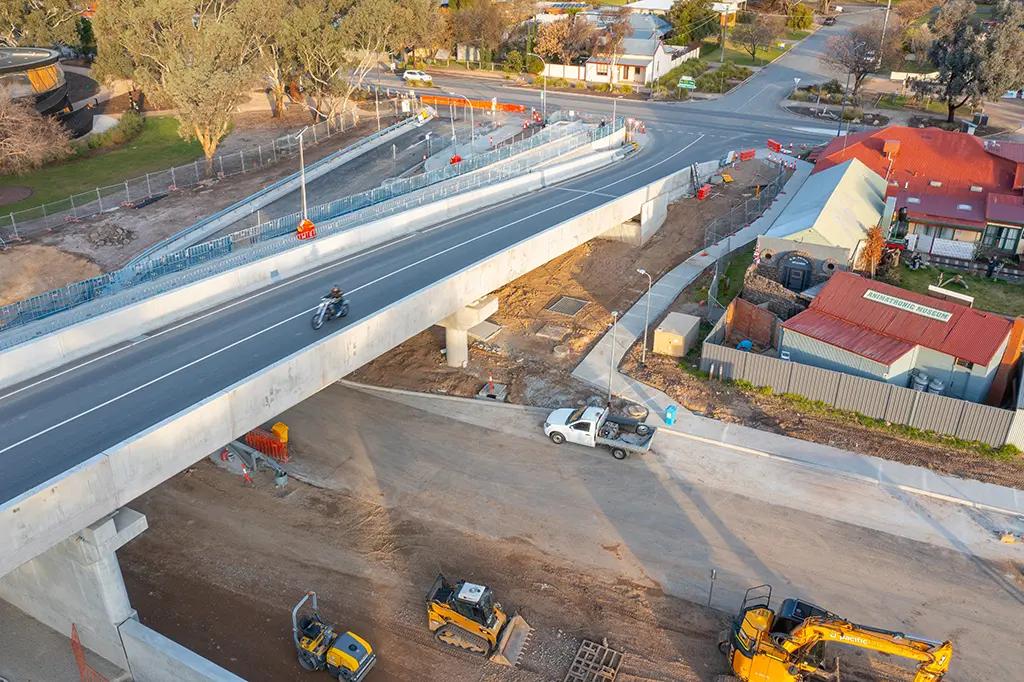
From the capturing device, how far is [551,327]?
40.6m

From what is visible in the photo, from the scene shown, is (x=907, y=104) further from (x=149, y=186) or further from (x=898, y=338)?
(x=149, y=186)

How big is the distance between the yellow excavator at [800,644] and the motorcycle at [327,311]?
16.9 metres

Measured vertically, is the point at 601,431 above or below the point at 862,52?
below

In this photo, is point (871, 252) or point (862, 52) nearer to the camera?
point (871, 252)

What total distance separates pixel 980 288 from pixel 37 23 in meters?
93.3

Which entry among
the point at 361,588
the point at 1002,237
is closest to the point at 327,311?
the point at 361,588

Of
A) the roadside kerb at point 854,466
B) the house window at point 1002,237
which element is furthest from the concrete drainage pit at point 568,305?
the house window at point 1002,237

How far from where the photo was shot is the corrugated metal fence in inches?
1195

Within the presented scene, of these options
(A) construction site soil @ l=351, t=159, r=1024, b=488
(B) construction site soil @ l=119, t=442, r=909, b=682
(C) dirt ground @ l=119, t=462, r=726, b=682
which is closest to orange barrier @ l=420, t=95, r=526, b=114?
(A) construction site soil @ l=351, t=159, r=1024, b=488

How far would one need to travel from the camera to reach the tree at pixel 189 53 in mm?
56094

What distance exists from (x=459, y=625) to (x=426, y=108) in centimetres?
6508

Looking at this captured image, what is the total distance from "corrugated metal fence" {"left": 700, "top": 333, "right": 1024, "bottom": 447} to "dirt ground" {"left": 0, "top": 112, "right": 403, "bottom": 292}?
36.8 metres

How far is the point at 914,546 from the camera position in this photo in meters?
25.8

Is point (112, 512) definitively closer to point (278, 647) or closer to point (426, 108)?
point (278, 647)
